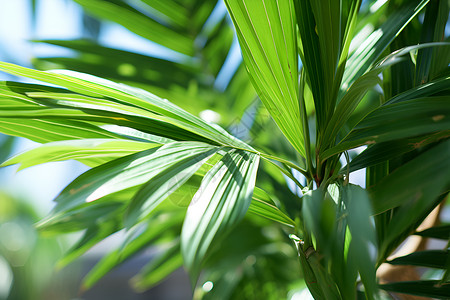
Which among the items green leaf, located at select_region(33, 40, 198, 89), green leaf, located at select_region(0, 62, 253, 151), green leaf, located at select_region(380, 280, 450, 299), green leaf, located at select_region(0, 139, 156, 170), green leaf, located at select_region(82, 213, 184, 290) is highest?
green leaf, located at select_region(33, 40, 198, 89)

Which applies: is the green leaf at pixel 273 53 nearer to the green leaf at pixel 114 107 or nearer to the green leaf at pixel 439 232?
the green leaf at pixel 114 107

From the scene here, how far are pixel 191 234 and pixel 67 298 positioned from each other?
19.4 feet

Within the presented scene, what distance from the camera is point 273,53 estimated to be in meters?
0.36

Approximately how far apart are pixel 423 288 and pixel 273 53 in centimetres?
29

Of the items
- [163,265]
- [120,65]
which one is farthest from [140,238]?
[120,65]

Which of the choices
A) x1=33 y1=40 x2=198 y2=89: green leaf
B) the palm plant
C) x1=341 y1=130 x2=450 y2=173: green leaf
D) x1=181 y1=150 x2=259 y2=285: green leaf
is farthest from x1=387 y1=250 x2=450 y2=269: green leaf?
x1=33 y1=40 x2=198 y2=89: green leaf

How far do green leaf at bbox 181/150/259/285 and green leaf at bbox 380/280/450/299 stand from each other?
25 centimetres

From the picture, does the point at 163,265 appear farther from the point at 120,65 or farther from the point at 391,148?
the point at 391,148

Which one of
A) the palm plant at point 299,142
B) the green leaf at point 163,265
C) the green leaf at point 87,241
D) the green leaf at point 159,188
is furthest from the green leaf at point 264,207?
the green leaf at point 163,265

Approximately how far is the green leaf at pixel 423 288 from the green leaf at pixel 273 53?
7.5 inches

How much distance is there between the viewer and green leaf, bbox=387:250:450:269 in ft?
1.34

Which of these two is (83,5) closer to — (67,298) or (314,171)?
(314,171)

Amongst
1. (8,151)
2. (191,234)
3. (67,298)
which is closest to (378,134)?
(191,234)

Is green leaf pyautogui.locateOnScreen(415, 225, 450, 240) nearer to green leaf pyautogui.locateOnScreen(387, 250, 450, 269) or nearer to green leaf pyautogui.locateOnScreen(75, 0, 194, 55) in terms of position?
green leaf pyautogui.locateOnScreen(387, 250, 450, 269)
